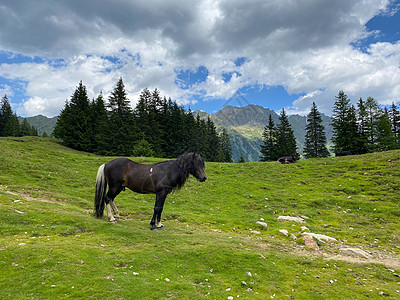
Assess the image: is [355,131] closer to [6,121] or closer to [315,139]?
[315,139]

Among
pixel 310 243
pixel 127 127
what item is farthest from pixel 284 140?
pixel 310 243

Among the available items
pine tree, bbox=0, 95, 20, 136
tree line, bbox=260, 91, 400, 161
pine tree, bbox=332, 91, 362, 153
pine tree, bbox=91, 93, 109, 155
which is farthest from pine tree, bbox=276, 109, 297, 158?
pine tree, bbox=0, 95, 20, 136

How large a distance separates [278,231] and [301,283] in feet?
18.3

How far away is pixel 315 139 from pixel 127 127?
45.3 metres

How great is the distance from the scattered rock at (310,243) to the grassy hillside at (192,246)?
0.72ft

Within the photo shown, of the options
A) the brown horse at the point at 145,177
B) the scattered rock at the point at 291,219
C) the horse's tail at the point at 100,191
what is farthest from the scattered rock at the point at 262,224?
the horse's tail at the point at 100,191

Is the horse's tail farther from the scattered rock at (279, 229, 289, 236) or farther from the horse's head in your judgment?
the scattered rock at (279, 229, 289, 236)

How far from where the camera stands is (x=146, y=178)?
982 cm

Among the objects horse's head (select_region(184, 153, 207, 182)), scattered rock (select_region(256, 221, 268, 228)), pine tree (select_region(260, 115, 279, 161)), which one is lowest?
scattered rock (select_region(256, 221, 268, 228))

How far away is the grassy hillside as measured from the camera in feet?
16.6

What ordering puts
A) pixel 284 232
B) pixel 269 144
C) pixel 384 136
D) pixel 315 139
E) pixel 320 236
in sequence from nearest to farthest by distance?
1. pixel 320 236
2. pixel 284 232
3. pixel 384 136
4. pixel 315 139
5. pixel 269 144

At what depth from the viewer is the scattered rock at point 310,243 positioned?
9755mm

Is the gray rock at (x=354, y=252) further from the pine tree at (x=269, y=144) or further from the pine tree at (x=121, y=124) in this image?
the pine tree at (x=269, y=144)

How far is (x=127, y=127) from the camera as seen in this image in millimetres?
48781
